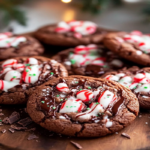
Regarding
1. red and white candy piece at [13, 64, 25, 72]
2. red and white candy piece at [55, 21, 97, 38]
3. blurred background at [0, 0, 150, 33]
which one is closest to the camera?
red and white candy piece at [13, 64, 25, 72]

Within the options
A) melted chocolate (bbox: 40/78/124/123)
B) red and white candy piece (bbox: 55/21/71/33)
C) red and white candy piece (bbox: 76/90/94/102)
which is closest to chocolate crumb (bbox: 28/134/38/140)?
melted chocolate (bbox: 40/78/124/123)

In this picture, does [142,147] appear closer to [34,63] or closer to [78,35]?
[34,63]

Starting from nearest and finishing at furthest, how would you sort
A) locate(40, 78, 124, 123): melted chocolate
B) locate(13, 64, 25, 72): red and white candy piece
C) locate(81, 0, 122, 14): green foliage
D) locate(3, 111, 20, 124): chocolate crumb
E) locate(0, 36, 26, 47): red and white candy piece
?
locate(40, 78, 124, 123): melted chocolate
locate(3, 111, 20, 124): chocolate crumb
locate(13, 64, 25, 72): red and white candy piece
locate(0, 36, 26, 47): red and white candy piece
locate(81, 0, 122, 14): green foliage

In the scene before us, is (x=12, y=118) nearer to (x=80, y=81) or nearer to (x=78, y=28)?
(x=80, y=81)

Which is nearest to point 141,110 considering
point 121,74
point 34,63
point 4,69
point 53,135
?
point 121,74

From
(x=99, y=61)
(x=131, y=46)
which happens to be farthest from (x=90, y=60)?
(x=131, y=46)

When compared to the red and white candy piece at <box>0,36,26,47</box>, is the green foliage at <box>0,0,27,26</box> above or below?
above

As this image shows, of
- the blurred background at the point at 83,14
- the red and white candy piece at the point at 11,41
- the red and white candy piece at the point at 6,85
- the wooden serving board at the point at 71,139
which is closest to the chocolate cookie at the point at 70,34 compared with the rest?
the red and white candy piece at the point at 11,41

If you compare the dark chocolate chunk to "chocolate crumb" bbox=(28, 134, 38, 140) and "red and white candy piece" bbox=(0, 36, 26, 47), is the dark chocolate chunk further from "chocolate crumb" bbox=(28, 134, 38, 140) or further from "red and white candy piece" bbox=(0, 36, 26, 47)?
"red and white candy piece" bbox=(0, 36, 26, 47)
